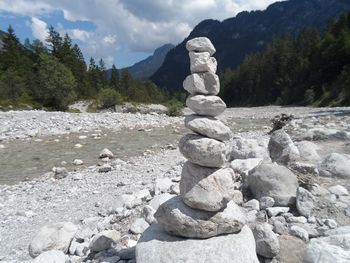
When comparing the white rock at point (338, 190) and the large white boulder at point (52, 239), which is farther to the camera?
the white rock at point (338, 190)

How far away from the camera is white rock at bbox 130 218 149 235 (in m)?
7.77

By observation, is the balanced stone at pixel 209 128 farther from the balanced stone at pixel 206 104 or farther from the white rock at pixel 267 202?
the white rock at pixel 267 202

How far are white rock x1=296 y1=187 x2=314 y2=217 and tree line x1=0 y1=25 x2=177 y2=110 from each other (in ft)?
144

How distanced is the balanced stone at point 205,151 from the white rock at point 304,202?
2.42 meters

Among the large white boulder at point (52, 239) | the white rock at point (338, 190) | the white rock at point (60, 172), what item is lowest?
the white rock at point (60, 172)

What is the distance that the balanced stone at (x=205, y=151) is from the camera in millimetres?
5859

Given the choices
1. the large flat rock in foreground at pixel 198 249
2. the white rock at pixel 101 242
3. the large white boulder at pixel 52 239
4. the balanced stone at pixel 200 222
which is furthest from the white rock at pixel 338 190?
the large white boulder at pixel 52 239

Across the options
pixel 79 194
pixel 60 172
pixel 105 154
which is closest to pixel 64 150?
pixel 105 154

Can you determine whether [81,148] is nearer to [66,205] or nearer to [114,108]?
[66,205]

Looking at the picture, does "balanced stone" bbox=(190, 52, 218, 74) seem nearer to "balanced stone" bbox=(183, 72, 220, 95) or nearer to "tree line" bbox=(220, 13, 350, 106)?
"balanced stone" bbox=(183, 72, 220, 95)

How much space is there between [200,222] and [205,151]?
3.81 ft

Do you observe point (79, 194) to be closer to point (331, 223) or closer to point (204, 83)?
point (204, 83)

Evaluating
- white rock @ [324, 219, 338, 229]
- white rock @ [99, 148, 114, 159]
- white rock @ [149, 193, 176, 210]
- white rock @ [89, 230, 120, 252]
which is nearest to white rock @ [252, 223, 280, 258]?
white rock @ [324, 219, 338, 229]

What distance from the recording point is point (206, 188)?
5.93 metres
